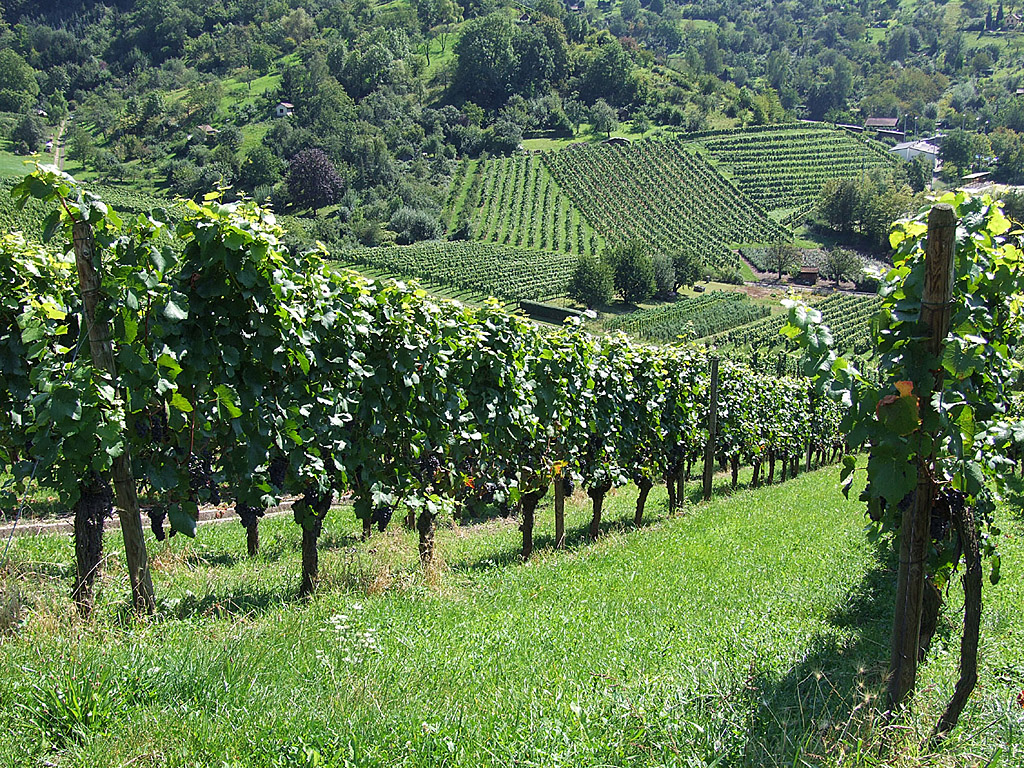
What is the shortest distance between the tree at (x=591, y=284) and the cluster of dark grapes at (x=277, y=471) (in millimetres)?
68100

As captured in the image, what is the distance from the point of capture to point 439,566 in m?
8.00

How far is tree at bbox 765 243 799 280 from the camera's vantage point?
8881cm

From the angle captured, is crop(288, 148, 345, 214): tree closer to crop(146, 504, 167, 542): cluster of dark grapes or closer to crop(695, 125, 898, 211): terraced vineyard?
crop(695, 125, 898, 211): terraced vineyard

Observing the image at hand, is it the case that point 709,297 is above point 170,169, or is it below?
below

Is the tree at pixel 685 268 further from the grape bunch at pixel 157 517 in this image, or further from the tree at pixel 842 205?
the grape bunch at pixel 157 517

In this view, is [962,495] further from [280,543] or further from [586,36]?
[586,36]

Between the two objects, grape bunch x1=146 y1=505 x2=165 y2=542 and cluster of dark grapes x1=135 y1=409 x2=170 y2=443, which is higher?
cluster of dark grapes x1=135 y1=409 x2=170 y2=443

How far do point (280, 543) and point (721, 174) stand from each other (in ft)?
382

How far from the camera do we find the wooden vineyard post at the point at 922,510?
3.63 metres

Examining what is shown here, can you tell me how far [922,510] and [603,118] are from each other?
137 metres

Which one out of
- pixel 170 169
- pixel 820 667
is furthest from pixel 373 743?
pixel 170 169

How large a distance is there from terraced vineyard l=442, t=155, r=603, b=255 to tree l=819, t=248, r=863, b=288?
26808mm

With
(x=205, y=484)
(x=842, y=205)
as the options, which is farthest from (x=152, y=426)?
(x=842, y=205)

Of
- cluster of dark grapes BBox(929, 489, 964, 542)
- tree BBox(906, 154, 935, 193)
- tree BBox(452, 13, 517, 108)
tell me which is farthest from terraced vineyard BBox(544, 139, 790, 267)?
→ cluster of dark grapes BBox(929, 489, 964, 542)
